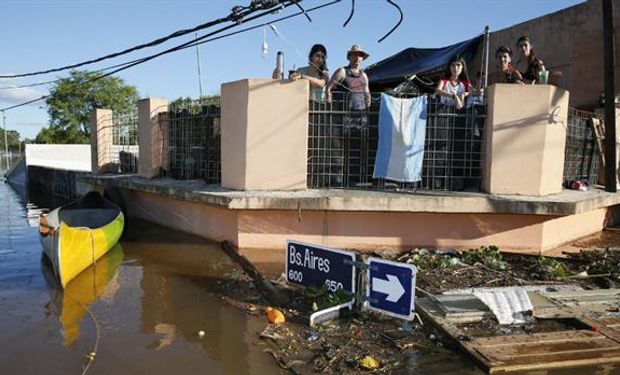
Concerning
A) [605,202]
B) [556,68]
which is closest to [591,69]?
[556,68]

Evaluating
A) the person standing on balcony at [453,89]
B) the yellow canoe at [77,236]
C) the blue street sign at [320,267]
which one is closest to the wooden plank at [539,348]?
the blue street sign at [320,267]

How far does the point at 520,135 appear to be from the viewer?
806cm

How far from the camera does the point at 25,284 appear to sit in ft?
23.6

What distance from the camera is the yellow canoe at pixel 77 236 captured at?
6.84 m

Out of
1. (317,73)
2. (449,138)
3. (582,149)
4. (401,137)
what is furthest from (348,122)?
(582,149)

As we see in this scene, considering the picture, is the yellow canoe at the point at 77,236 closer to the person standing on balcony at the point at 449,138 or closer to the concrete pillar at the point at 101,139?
the concrete pillar at the point at 101,139

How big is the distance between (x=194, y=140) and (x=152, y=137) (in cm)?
135

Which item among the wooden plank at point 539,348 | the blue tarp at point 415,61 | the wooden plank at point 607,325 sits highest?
the blue tarp at point 415,61

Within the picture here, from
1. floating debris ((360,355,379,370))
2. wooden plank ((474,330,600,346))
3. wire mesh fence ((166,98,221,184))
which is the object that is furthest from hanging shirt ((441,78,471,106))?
floating debris ((360,355,379,370))

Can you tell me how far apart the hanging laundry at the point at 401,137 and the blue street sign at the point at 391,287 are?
3.69 meters

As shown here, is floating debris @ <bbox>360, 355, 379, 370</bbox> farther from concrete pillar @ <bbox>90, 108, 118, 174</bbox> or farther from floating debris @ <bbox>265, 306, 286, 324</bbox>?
concrete pillar @ <bbox>90, 108, 118, 174</bbox>

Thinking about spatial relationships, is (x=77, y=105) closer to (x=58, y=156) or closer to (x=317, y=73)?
(x=58, y=156)

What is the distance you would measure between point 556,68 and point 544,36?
1.00m

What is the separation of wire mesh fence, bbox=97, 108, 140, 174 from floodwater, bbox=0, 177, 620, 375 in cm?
542
